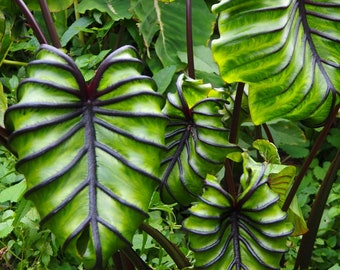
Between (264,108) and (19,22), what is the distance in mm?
632

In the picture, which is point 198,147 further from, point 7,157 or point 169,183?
point 7,157

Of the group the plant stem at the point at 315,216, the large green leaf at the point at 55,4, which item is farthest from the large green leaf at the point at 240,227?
the large green leaf at the point at 55,4

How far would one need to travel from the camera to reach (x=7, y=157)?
4.37 ft

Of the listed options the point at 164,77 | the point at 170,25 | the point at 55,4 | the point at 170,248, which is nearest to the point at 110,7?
the point at 170,25

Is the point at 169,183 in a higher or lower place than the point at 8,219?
higher

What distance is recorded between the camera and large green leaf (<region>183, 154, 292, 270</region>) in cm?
88

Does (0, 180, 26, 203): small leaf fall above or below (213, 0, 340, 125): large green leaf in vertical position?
below

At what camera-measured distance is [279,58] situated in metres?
0.85

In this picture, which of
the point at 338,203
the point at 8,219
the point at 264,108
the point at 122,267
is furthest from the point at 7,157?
the point at 338,203

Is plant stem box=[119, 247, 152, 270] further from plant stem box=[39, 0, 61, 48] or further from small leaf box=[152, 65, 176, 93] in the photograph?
small leaf box=[152, 65, 176, 93]

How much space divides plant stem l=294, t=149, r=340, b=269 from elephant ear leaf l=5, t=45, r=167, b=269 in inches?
20.8

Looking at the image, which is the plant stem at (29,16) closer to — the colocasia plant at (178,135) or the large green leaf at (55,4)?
the colocasia plant at (178,135)

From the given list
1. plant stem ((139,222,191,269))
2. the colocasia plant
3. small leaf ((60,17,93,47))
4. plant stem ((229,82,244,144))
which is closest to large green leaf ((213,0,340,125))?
the colocasia plant

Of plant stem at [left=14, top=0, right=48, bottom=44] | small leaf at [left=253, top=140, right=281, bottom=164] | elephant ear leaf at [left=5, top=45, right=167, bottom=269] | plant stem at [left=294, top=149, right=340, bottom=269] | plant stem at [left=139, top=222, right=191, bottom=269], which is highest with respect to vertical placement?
plant stem at [left=14, top=0, right=48, bottom=44]
